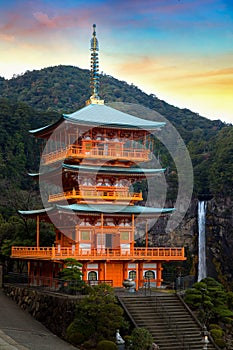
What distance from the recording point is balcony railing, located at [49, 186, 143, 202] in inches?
1280

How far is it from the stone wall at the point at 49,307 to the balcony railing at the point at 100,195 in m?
5.14

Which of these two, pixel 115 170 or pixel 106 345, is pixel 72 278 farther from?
pixel 115 170

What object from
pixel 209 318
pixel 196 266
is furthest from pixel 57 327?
pixel 196 266

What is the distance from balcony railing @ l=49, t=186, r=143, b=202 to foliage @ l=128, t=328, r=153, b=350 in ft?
33.2

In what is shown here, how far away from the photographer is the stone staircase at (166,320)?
976 inches

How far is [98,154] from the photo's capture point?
33406 millimetres

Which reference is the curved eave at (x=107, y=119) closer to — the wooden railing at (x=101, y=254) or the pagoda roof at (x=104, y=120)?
the pagoda roof at (x=104, y=120)

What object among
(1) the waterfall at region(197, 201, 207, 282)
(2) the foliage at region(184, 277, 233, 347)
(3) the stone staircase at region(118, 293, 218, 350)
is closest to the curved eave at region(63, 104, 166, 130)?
(2) the foliage at region(184, 277, 233, 347)

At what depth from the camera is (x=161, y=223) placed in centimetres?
6688

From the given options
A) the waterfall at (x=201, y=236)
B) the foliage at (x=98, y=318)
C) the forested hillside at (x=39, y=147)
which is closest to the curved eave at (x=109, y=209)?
the foliage at (x=98, y=318)

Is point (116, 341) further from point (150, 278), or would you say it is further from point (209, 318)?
point (150, 278)

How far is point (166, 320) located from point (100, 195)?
30.1 ft

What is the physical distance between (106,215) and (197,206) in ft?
111

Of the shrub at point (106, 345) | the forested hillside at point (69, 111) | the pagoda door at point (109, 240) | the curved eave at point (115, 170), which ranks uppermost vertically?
the forested hillside at point (69, 111)
